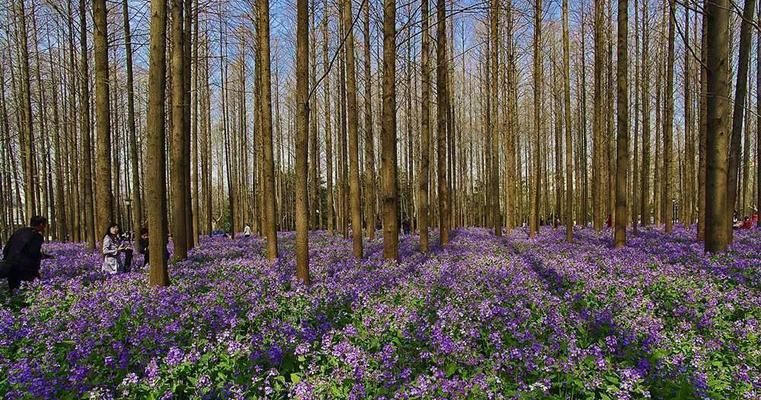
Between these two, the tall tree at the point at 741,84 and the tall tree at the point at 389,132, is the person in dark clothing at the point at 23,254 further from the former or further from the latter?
the tall tree at the point at 741,84

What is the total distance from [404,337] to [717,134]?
8.50 meters

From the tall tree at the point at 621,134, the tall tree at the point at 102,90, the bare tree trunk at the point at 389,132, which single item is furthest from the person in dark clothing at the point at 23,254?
the tall tree at the point at 621,134

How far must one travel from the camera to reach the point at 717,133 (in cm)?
918

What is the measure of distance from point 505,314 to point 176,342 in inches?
141

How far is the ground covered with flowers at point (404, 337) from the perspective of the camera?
3516 mm

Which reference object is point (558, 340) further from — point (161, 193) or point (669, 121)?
point (669, 121)

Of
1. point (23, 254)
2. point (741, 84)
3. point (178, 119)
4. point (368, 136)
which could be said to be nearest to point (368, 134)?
point (368, 136)

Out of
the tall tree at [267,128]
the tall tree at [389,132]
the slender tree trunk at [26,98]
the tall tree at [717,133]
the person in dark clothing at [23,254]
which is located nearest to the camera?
the person in dark clothing at [23,254]

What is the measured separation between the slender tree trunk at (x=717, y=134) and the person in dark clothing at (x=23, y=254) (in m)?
13.4

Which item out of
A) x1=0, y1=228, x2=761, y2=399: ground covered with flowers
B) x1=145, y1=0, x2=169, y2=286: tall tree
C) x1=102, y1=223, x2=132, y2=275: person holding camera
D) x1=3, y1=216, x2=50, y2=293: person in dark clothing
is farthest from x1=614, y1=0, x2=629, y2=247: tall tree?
x1=3, y1=216, x2=50, y2=293: person in dark clothing

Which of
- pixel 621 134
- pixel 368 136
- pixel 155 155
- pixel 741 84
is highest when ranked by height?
pixel 741 84

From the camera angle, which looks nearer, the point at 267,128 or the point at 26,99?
the point at 267,128

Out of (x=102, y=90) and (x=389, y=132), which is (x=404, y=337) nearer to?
(x=389, y=132)

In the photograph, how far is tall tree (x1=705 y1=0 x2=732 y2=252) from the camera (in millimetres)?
9125
